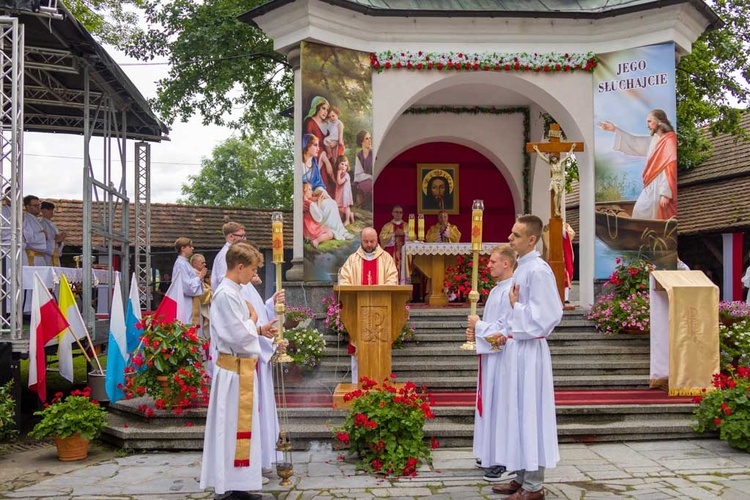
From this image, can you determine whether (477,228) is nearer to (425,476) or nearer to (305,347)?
(425,476)

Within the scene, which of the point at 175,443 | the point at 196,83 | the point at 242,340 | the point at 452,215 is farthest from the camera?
the point at 196,83

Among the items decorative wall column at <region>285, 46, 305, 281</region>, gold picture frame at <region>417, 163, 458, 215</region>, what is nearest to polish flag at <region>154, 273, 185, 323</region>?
decorative wall column at <region>285, 46, 305, 281</region>

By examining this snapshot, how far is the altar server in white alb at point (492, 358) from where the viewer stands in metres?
5.70

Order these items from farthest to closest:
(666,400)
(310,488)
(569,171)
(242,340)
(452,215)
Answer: (569,171) → (452,215) → (666,400) → (310,488) → (242,340)

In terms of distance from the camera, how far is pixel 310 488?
19.0 ft

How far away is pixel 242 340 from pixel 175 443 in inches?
92.8

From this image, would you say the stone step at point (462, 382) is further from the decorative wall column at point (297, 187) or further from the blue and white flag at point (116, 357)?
the decorative wall column at point (297, 187)

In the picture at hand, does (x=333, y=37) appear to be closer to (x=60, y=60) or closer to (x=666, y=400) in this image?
(x=60, y=60)

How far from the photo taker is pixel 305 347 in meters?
8.80

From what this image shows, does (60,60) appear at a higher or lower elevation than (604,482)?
higher

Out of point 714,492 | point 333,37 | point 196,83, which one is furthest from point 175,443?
point 196,83

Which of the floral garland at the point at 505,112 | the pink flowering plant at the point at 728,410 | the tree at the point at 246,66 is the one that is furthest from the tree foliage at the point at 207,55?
the pink flowering plant at the point at 728,410

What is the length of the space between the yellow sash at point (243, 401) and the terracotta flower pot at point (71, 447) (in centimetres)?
231

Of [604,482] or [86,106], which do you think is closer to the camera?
[604,482]
